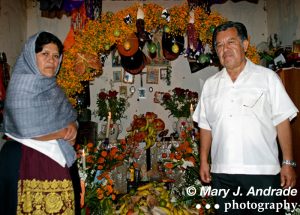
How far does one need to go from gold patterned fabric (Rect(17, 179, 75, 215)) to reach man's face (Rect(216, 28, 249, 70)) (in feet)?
4.83

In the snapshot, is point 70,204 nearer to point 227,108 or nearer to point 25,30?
point 227,108

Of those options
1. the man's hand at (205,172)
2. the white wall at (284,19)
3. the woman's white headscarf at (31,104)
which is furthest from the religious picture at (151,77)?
the woman's white headscarf at (31,104)

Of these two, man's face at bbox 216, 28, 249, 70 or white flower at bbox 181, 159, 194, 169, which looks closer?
man's face at bbox 216, 28, 249, 70

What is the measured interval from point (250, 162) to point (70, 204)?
1282 mm

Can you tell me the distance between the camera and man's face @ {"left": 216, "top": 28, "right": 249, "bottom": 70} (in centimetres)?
205

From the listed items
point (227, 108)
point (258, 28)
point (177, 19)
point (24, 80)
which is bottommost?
point (227, 108)

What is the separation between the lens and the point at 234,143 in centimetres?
195

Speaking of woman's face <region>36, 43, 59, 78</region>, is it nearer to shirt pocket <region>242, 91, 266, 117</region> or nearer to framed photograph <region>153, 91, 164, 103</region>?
shirt pocket <region>242, 91, 266, 117</region>

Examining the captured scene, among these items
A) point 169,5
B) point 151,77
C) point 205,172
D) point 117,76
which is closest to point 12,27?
point 117,76

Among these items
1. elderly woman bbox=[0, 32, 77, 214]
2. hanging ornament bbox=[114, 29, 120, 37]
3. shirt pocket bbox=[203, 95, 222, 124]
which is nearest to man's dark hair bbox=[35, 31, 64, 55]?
elderly woman bbox=[0, 32, 77, 214]

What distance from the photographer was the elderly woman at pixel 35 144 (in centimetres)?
188

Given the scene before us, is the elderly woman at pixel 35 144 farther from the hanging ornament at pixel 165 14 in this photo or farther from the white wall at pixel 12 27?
the white wall at pixel 12 27

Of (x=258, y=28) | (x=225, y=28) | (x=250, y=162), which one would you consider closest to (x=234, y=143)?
(x=250, y=162)

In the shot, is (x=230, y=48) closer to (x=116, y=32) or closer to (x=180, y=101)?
(x=116, y=32)
